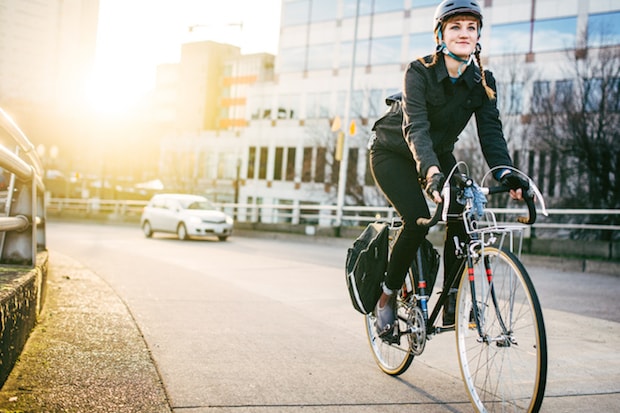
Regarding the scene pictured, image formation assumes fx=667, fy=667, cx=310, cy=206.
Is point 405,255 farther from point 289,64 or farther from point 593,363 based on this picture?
point 289,64

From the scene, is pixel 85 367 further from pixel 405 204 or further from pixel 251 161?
pixel 251 161

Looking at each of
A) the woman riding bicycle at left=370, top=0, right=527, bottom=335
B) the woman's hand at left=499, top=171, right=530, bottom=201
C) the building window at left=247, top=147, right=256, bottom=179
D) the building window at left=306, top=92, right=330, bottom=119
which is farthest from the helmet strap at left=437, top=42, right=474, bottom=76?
the building window at left=247, top=147, right=256, bottom=179

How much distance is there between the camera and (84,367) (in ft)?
11.4

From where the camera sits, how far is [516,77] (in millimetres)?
27844

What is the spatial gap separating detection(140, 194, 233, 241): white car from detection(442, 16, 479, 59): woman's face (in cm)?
1710

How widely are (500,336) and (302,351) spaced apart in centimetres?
178

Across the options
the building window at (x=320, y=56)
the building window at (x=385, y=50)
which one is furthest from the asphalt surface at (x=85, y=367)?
the building window at (x=320, y=56)

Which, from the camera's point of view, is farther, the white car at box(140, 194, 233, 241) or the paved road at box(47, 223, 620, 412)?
the white car at box(140, 194, 233, 241)

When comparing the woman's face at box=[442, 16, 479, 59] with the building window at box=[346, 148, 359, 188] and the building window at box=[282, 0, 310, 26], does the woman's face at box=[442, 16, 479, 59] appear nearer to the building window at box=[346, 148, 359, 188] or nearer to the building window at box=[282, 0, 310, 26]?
the building window at box=[346, 148, 359, 188]

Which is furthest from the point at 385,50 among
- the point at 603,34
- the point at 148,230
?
the point at 148,230

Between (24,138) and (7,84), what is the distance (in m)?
0.59

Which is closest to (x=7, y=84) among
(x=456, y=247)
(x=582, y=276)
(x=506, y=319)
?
(x=456, y=247)

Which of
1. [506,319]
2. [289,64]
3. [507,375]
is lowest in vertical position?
[507,375]

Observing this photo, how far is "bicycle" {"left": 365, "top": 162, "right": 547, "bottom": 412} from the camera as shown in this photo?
2.69 metres
